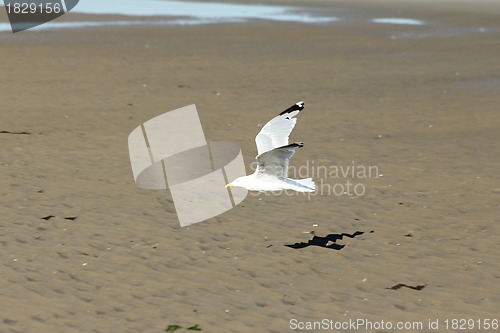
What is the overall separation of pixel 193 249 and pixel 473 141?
7869mm

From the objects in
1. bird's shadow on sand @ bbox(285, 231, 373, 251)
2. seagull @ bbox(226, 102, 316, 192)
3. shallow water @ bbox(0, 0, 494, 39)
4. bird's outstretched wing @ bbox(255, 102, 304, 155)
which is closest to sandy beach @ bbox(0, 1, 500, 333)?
bird's shadow on sand @ bbox(285, 231, 373, 251)

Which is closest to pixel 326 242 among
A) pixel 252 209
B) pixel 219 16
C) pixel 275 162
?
pixel 275 162

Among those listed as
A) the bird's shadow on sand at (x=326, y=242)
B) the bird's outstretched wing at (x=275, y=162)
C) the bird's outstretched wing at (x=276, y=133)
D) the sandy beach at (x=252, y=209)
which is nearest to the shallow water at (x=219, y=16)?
the sandy beach at (x=252, y=209)

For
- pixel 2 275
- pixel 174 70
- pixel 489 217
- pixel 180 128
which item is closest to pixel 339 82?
pixel 174 70

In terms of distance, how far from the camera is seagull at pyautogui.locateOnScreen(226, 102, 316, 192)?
31.4ft

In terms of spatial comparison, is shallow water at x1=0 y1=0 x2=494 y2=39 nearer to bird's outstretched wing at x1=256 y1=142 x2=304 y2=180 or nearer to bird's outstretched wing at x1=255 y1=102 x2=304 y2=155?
bird's outstretched wing at x1=255 y1=102 x2=304 y2=155

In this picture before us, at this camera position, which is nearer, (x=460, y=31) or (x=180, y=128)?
(x=180, y=128)

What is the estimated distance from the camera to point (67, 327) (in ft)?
26.7

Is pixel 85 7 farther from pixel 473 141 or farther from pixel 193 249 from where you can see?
pixel 193 249

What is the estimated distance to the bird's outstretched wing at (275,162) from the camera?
9469 mm

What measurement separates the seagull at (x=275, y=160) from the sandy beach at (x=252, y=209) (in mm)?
830

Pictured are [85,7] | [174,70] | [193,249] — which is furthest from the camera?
[85,7]

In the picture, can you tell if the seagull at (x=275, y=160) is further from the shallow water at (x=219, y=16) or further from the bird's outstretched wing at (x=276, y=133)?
the shallow water at (x=219, y=16)

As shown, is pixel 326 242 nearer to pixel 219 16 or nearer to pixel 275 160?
pixel 275 160
